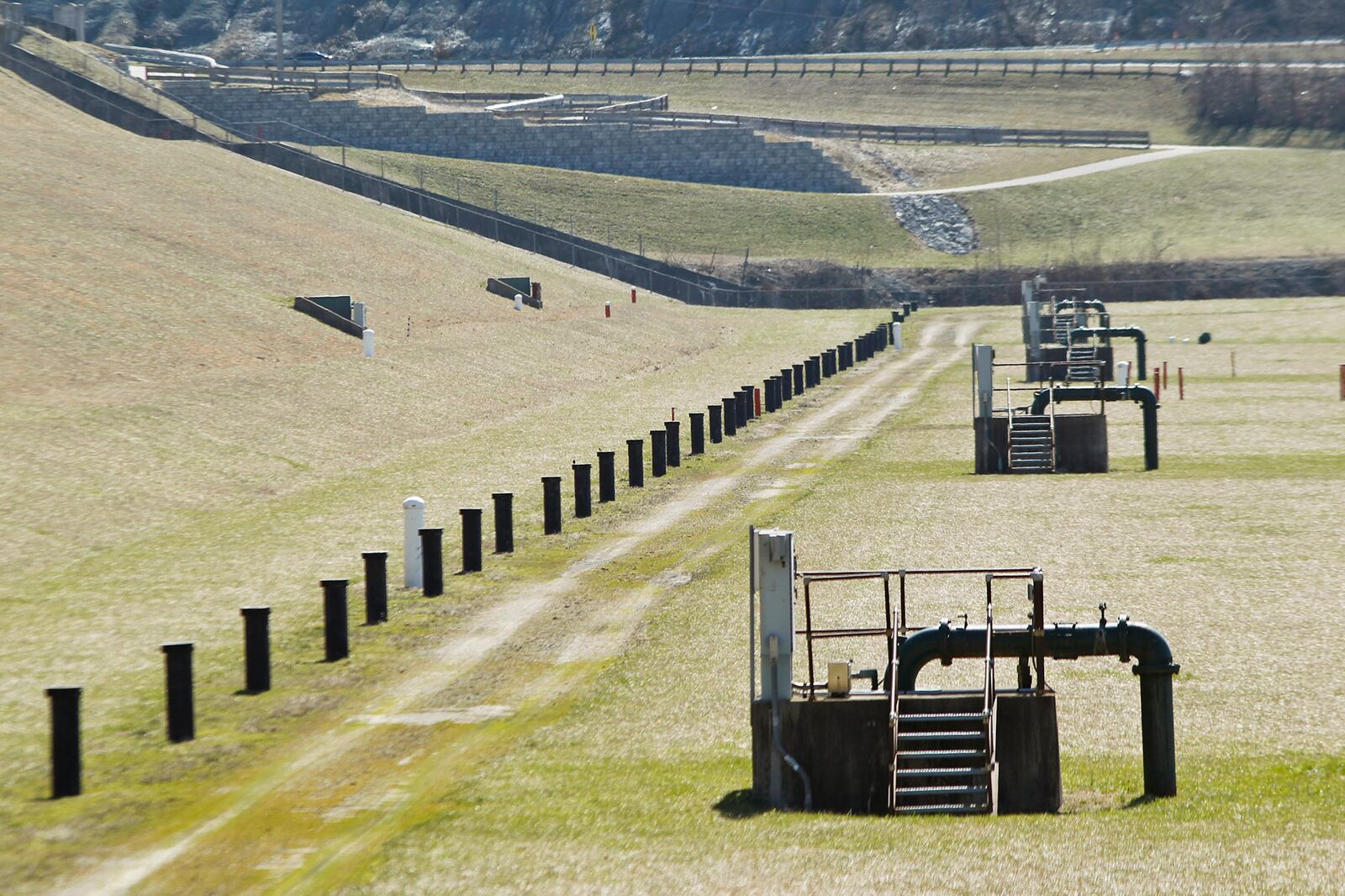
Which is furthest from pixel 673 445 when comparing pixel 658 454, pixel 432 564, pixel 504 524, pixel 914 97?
pixel 914 97

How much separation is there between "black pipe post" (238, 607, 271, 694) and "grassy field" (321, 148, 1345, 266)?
67.9m

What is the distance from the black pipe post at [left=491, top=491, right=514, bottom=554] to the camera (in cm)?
2339

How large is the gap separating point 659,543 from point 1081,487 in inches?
345

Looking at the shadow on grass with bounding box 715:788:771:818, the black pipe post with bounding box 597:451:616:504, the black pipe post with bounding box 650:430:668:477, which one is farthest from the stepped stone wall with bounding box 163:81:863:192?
the shadow on grass with bounding box 715:788:771:818

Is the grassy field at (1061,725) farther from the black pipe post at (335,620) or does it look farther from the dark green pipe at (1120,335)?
the dark green pipe at (1120,335)

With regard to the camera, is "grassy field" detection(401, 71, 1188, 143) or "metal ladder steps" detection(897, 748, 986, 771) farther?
"grassy field" detection(401, 71, 1188, 143)

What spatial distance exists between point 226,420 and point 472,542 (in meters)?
10.9

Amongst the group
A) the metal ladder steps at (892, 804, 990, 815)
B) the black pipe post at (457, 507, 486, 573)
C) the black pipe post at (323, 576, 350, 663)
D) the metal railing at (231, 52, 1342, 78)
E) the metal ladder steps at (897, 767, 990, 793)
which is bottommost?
the metal ladder steps at (892, 804, 990, 815)

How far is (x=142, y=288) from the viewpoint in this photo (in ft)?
131

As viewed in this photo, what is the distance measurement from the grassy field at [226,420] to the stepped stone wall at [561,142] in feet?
104

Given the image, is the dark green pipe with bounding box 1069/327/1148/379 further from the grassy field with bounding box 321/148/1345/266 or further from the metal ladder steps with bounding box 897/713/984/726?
the metal ladder steps with bounding box 897/713/984/726

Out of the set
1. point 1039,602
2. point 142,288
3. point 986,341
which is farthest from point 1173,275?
point 1039,602

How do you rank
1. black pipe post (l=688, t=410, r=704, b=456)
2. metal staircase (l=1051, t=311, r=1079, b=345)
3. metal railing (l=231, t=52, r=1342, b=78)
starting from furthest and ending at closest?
metal railing (l=231, t=52, r=1342, b=78), metal staircase (l=1051, t=311, r=1079, b=345), black pipe post (l=688, t=410, r=704, b=456)

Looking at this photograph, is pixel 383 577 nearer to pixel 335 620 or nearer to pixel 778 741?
pixel 335 620
